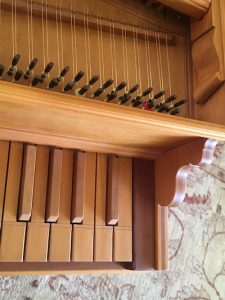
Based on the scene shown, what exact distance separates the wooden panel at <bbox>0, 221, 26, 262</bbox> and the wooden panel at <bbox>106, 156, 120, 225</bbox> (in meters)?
0.25

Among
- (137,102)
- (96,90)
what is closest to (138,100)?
(137,102)

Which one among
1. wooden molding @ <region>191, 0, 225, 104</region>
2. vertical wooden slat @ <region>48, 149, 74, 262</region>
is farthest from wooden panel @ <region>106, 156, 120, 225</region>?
wooden molding @ <region>191, 0, 225, 104</region>

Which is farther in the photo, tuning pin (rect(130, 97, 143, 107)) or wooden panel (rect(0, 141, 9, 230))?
tuning pin (rect(130, 97, 143, 107))

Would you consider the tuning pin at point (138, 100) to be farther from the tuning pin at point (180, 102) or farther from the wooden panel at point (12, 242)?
the wooden panel at point (12, 242)

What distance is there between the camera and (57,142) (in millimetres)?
1018

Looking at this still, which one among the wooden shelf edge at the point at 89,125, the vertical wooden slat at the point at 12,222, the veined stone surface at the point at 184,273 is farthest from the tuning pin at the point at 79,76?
the veined stone surface at the point at 184,273

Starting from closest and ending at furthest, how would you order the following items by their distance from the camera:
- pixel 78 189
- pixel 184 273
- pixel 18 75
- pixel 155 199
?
pixel 18 75 < pixel 78 189 < pixel 155 199 < pixel 184 273

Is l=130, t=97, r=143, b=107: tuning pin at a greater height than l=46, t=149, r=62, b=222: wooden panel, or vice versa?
l=130, t=97, r=143, b=107: tuning pin

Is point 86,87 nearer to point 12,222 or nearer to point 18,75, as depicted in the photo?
point 18,75

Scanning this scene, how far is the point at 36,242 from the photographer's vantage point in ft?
3.11

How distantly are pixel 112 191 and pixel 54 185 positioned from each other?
0.57ft

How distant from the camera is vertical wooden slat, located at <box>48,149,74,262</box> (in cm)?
97

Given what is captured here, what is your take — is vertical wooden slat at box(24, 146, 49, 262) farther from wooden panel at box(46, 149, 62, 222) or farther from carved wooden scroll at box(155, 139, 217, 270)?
carved wooden scroll at box(155, 139, 217, 270)

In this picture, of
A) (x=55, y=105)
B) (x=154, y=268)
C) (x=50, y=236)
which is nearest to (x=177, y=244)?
(x=154, y=268)
